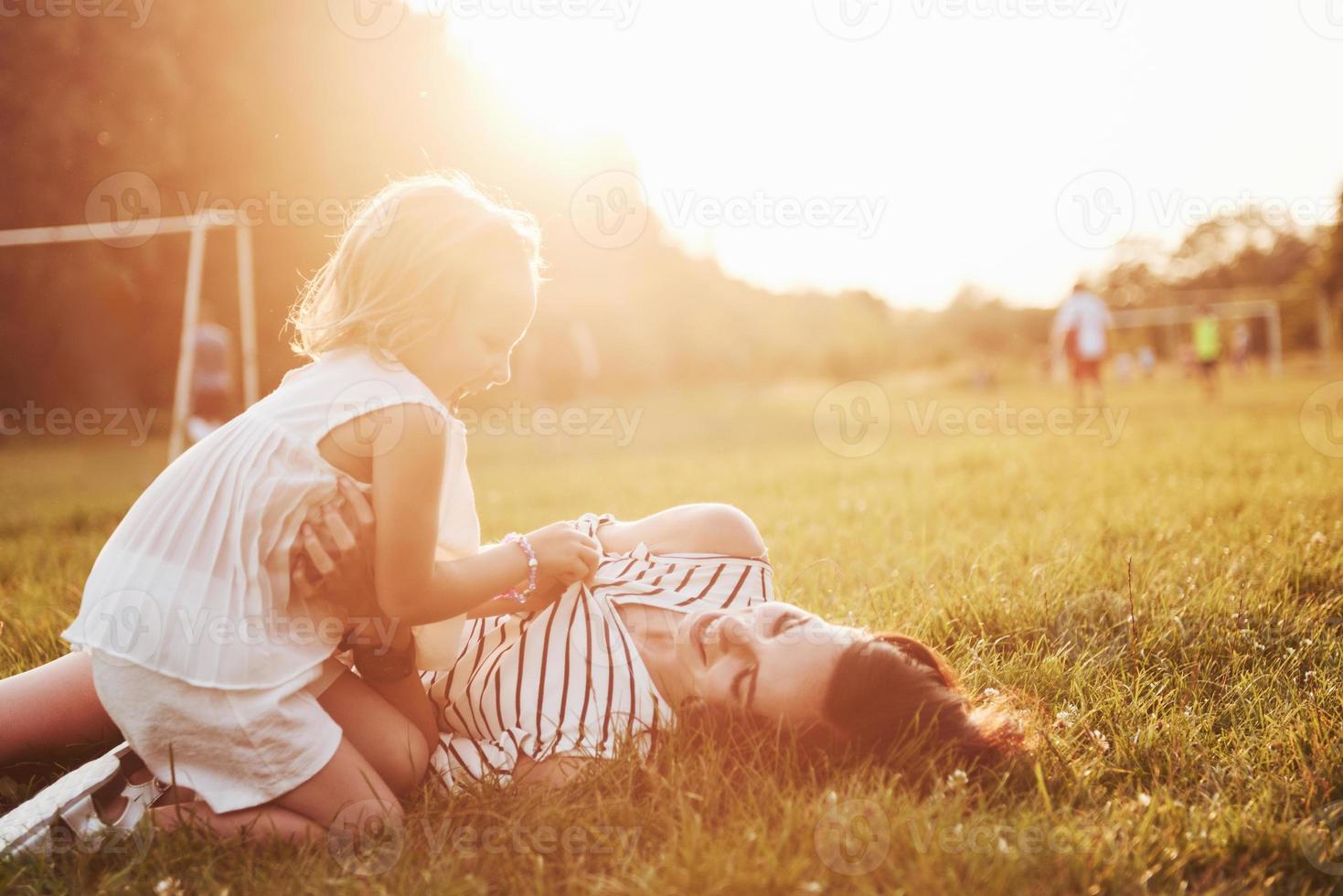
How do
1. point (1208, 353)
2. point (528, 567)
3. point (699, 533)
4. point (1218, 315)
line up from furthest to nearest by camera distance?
point (1218, 315)
point (1208, 353)
point (699, 533)
point (528, 567)

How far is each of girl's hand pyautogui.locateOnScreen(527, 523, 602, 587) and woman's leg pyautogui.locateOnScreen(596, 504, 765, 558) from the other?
29cm

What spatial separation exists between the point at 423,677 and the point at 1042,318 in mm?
49515

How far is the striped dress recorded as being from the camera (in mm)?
2021

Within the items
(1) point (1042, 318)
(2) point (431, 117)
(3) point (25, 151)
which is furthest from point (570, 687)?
(1) point (1042, 318)

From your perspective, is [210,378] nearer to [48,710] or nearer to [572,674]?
[48,710]

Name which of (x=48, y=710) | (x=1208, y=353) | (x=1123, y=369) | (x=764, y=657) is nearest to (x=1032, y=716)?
(x=764, y=657)

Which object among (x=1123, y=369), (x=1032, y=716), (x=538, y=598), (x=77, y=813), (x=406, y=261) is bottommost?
(x=1123, y=369)

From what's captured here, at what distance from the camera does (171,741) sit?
1.80 metres

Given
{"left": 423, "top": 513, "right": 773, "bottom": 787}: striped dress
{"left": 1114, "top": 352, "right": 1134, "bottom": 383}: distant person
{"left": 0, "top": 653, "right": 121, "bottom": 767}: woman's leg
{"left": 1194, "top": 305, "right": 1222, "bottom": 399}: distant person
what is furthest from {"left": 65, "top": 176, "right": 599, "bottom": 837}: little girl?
{"left": 1114, "top": 352, "right": 1134, "bottom": 383}: distant person

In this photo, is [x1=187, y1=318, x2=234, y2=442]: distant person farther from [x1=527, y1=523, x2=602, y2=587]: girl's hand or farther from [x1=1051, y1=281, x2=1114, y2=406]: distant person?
[x1=1051, y1=281, x2=1114, y2=406]: distant person

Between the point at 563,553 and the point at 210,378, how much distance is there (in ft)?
30.4

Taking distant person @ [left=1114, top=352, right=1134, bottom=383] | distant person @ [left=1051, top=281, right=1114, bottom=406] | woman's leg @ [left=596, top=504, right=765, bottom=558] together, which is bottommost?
distant person @ [left=1114, top=352, right=1134, bottom=383]

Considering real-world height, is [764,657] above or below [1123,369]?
above

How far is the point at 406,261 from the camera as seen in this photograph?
6.18 ft
